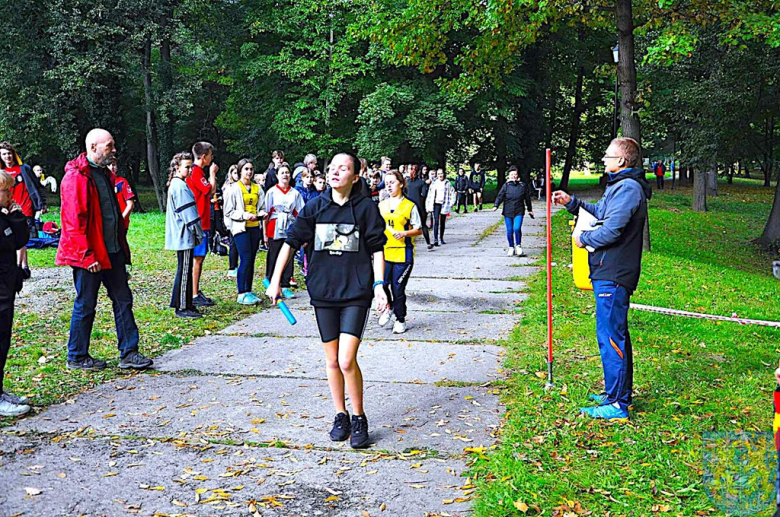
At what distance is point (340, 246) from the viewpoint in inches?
206

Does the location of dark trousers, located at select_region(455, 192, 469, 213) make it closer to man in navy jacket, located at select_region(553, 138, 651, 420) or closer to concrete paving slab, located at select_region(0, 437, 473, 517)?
man in navy jacket, located at select_region(553, 138, 651, 420)

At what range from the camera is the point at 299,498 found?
4.38 metres

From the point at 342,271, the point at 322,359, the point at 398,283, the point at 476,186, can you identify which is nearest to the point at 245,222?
the point at 398,283

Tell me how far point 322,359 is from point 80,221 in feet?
8.55

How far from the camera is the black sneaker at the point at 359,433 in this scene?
5156mm

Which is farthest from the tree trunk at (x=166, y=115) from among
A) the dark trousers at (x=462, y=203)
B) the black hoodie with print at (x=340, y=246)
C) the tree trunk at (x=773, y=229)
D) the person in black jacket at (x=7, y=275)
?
the black hoodie with print at (x=340, y=246)

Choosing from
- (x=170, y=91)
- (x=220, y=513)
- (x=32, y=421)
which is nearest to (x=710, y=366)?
(x=220, y=513)

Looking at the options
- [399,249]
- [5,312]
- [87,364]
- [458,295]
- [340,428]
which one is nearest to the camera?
[340,428]

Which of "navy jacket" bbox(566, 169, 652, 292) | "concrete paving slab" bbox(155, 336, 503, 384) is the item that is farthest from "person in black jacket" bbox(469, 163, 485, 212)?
"navy jacket" bbox(566, 169, 652, 292)

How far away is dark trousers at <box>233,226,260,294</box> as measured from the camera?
1045 centimetres

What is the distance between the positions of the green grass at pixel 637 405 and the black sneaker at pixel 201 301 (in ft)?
14.0

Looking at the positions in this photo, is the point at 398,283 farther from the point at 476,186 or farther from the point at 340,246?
the point at 476,186

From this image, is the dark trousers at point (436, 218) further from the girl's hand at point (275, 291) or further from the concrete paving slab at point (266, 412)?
the girl's hand at point (275, 291)

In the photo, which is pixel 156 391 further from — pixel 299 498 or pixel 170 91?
pixel 170 91
